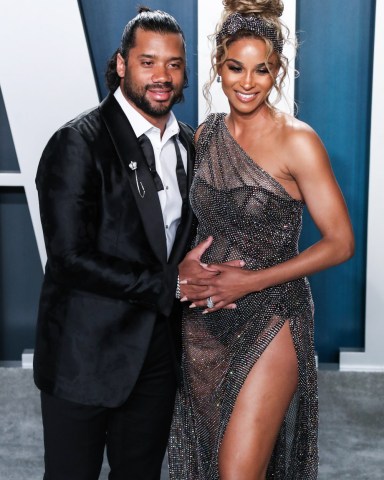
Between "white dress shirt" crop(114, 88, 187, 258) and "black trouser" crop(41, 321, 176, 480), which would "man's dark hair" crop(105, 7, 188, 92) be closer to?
"white dress shirt" crop(114, 88, 187, 258)

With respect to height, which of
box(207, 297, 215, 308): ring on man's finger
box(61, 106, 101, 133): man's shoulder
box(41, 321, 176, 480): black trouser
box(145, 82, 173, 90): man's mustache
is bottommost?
box(41, 321, 176, 480): black trouser

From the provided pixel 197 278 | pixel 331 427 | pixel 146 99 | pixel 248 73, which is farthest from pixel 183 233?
pixel 331 427

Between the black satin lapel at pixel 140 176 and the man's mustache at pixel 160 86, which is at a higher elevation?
the man's mustache at pixel 160 86

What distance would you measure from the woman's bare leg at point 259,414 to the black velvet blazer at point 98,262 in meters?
0.30

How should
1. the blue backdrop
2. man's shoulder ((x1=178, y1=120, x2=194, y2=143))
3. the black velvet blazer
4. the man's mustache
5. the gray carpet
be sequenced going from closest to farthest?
the black velvet blazer → the man's mustache → man's shoulder ((x1=178, y1=120, x2=194, y2=143)) → the gray carpet → the blue backdrop

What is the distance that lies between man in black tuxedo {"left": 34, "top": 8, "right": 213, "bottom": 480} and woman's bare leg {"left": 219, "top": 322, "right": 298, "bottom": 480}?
0.30 m

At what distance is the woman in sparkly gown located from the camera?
2520 millimetres

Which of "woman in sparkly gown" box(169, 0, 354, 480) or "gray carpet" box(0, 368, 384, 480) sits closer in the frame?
"woman in sparkly gown" box(169, 0, 354, 480)

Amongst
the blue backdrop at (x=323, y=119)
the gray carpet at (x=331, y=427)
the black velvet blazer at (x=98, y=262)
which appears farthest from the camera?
the blue backdrop at (x=323, y=119)

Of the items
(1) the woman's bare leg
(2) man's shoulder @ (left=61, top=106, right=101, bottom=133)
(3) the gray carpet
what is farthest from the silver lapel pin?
(3) the gray carpet

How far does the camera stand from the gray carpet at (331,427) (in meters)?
3.55

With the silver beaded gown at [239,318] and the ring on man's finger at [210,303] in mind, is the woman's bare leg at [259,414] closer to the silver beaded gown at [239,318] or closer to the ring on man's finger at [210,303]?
the silver beaded gown at [239,318]

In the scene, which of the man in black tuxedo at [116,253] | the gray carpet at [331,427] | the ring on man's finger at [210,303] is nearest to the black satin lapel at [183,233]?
the man in black tuxedo at [116,253]

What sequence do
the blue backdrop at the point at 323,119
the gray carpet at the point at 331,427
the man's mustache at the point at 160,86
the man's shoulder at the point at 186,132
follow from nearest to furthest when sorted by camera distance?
the man's mustache at the point at 160,86
the man's shoulder at the point at 186,132
the gray carpet at the point at 331,427
the blue backdrop at the point at 323,119
